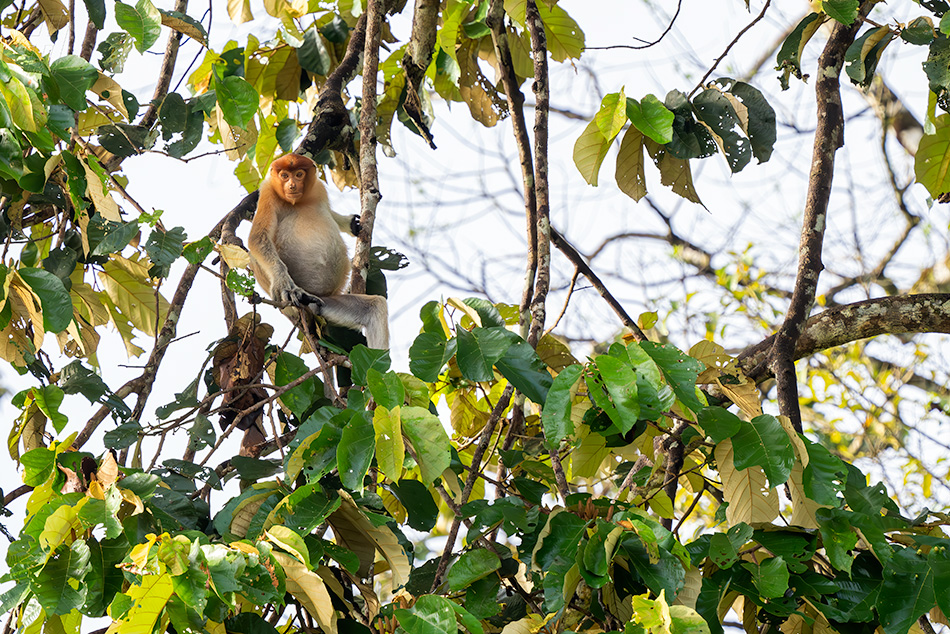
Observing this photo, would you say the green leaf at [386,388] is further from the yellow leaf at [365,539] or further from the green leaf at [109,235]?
the green leaf at [109,235]

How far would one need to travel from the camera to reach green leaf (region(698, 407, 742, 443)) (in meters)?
1.73

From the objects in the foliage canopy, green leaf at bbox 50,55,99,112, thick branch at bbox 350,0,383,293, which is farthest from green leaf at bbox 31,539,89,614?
thick branch at bbox 350,0,383,293

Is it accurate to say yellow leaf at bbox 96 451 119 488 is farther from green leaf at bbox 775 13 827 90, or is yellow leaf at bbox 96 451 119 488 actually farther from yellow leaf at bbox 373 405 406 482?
green leaf at bbox 775 13 827 90

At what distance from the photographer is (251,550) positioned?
1.52 metres

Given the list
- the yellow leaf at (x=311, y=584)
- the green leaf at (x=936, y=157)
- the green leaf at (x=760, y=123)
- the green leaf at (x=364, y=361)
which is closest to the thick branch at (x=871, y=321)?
the green leaf at (x=936, y=157)

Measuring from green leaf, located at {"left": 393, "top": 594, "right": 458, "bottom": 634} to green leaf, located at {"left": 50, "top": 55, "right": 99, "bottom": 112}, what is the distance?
1.44 metres

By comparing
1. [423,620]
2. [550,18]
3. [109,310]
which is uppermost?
[550,18]

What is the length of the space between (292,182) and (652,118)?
8.04 feet

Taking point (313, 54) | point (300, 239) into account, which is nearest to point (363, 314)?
point (300, 239)

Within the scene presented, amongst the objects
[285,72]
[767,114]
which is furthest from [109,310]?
[767,114]

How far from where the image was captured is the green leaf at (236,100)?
2.46 m

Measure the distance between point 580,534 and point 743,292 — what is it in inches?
226

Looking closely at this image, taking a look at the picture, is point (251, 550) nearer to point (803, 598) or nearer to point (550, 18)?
point (803, 598)

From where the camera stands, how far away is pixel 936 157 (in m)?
2.87
